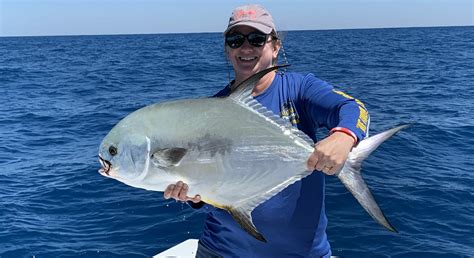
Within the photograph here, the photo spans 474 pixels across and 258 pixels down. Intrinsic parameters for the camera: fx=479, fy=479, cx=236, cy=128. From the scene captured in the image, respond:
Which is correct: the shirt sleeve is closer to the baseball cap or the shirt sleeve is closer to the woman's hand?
the woman's hand

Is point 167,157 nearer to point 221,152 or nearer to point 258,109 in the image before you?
point 221,152

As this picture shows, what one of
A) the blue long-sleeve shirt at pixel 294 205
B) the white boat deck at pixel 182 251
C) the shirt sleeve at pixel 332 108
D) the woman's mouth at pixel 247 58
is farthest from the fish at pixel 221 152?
the white boat deck at pixel 182 251

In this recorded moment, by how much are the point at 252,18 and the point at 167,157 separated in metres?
1.03

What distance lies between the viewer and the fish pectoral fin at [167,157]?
85.5 inches

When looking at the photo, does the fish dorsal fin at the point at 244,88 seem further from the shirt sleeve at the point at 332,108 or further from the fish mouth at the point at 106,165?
the fish mouth at the point at 106,165

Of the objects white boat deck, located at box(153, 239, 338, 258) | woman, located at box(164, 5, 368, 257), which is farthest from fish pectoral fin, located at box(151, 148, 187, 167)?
white boat deck, located at box(153, 239, 338, 258)

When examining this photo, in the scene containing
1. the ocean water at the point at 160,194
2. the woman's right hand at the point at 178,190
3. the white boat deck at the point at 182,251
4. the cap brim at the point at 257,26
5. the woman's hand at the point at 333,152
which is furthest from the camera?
the ocean water at the point at 160,194

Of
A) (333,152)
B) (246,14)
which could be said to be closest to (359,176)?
(333,152)

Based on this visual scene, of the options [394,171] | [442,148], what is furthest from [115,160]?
[442,148]

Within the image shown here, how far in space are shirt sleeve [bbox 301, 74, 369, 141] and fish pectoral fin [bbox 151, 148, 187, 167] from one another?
0.77m

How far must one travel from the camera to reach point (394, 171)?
28.7 feet

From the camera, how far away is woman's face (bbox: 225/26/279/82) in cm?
276

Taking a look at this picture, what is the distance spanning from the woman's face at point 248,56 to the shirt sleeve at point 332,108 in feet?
0.89

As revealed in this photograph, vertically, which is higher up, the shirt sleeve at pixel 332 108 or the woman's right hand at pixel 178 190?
the shirt sleeve at pixel 332 108
